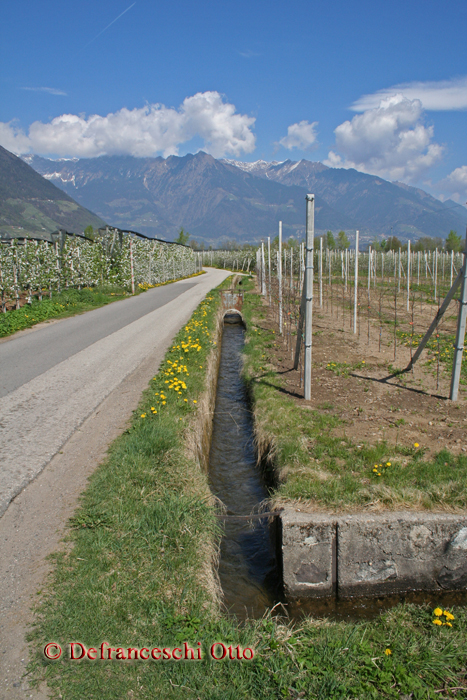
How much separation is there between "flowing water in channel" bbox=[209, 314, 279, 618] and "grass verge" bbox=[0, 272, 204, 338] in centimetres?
641

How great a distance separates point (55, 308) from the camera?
1509cm

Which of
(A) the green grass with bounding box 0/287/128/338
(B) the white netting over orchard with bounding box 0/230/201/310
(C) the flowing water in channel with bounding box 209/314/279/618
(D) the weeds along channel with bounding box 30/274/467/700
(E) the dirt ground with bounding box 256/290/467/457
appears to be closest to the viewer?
(D) the weeds along channel with bounding box 30/274/467/700

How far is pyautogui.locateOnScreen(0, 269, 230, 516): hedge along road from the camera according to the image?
189 inches

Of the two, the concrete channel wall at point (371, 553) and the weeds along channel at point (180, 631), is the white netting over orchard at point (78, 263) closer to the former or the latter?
the weeds along channel at point (180, 631)

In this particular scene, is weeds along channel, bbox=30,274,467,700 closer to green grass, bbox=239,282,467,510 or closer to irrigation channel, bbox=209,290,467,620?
irrigation channel, bbox=209,290,467,620

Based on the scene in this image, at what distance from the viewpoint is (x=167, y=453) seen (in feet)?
15.5

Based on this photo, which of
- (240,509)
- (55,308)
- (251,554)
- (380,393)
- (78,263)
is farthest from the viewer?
(78,263)

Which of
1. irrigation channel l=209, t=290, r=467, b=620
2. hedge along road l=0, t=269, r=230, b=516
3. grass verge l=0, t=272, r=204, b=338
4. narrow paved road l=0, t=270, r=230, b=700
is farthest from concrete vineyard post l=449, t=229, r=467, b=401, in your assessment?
grass verge l=0, t=272, r=204, b=338

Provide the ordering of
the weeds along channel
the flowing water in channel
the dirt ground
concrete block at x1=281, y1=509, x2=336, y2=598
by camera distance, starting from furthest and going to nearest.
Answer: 1. the dirt ground
2. the flowing water in channel
3. concrete block at x1=281, y1=509, x2=336, y2=598
4. the weeds along channel

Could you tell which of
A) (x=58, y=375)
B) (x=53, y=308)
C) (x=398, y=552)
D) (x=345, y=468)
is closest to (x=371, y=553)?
(x=398, y=552)

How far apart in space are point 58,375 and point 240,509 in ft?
13.9

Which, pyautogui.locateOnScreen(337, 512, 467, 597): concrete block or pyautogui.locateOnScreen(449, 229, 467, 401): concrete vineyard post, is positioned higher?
pyautogui.locateOnScreen(449, 229, 467, 401): concrete vineyard post

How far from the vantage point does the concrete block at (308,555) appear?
12.3ft

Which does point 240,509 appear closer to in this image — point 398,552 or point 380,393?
point 398,552
